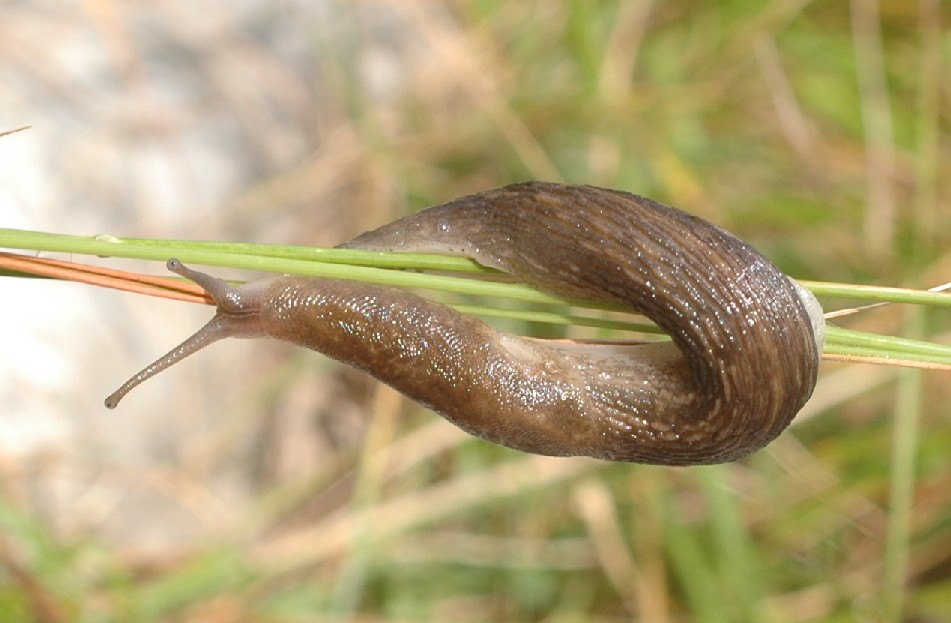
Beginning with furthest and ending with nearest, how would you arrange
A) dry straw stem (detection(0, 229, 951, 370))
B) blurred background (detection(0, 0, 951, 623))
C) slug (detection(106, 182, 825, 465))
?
blurred background (detection(0, 0, 951, 623)) → slug (detection(106, 182, 825, 465)) → dry straw stem (detection(0, 229, 951, 370))

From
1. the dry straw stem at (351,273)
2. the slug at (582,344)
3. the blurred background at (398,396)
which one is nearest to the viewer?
the dry straw stem at (351,273)

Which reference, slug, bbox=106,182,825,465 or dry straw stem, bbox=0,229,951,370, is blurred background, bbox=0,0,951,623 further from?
dry straw stem, bbox=0,229,951,370

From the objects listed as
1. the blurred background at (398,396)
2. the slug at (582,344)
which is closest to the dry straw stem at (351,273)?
the slug at (582,344)

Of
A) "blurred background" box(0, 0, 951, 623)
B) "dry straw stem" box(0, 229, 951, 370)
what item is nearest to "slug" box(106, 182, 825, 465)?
"dry straw stem" box(0, 229, 951, 370)

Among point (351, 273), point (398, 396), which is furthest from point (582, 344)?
point (398, 396)

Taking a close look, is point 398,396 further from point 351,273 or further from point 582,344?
point 351,273

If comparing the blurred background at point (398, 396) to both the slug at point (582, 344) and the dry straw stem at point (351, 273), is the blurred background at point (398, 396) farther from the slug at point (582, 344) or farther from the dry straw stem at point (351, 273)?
the dry straw stem at point (351, 273)
